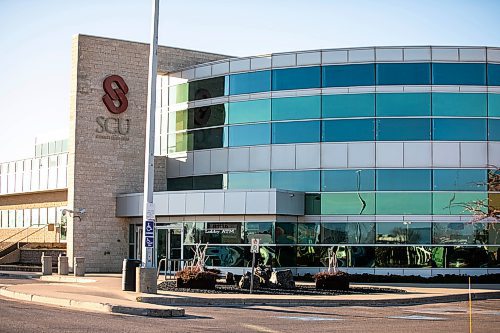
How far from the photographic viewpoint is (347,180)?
42.4 metres

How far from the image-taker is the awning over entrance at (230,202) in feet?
134

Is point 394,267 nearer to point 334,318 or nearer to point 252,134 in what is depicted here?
point 252,134

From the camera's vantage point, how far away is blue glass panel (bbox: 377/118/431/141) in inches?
1655

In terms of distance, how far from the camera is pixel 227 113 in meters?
45.5

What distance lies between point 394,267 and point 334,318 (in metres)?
19.4

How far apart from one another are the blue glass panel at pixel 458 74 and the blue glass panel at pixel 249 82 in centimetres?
854

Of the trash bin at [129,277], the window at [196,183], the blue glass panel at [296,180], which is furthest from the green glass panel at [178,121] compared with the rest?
the trash bin at [129,277]

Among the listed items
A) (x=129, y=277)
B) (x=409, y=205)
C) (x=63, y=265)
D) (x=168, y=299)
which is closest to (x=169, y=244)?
(x=63, y=265)

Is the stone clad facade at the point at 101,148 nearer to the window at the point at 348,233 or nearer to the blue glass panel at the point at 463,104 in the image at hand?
the window at the point at 348,233

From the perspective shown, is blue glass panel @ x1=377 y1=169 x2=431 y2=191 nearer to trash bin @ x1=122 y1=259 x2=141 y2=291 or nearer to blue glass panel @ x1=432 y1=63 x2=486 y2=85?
blue glass panel @ x1=432 y1=63 x2=486 y2=85

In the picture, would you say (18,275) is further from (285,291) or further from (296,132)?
(285,291)

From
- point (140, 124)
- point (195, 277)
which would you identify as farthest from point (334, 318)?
point (140, 124)

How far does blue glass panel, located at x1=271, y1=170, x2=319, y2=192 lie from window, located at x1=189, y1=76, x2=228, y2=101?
18.7 ft

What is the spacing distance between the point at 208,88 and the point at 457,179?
14.2 meters
